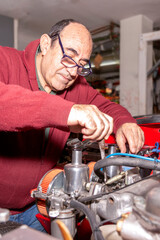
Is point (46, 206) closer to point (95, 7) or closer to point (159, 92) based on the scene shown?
point (95, 7)

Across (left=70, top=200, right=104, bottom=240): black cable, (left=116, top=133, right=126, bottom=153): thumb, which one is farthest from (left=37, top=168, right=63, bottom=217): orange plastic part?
(left=116, top=133, right=126, bottom=153): thumb

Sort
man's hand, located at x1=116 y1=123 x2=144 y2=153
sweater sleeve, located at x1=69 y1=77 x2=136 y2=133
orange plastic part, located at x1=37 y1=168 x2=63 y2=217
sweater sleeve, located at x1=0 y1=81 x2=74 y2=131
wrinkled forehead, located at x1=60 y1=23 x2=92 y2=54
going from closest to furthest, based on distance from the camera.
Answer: sweater sleeve, located at x1=0 y1=81 x2=74 y2=131 → orange plastic part, located at x1=37 y1=168 x2=63 y2=217 → man's hand, located at x1=116 y1=123 x2=144 y2=153 → wrinkled forehead, located at x1=60 y1=23 x2=92 y2=54 → sweater sleeve, located at x1=69 y1=77 x2=136 y2=133

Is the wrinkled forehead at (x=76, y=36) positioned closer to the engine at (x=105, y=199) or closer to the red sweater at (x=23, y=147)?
the red sweater at (x=23, y=147)

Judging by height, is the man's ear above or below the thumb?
above

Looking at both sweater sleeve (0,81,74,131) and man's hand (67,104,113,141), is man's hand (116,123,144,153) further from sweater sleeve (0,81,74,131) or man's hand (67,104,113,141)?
sweater sleeve (0,81,74,131)

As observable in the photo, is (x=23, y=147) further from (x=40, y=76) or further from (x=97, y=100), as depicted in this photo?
(x=97, y=100)

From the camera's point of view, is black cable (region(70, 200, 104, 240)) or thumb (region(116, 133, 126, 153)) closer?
black cable (region(70, 200, 104, 240))

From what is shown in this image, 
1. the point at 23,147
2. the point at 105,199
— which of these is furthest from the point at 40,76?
the point at 105,199

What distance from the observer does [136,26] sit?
4.19 metres

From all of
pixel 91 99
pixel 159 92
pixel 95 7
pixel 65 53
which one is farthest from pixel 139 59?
pixel 65 53

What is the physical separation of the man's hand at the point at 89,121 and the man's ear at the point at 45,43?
0.69 m

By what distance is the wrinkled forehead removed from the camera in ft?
3.84

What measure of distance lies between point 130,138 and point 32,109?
537 millimetres

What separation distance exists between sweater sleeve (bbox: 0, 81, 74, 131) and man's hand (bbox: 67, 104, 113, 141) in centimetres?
2
